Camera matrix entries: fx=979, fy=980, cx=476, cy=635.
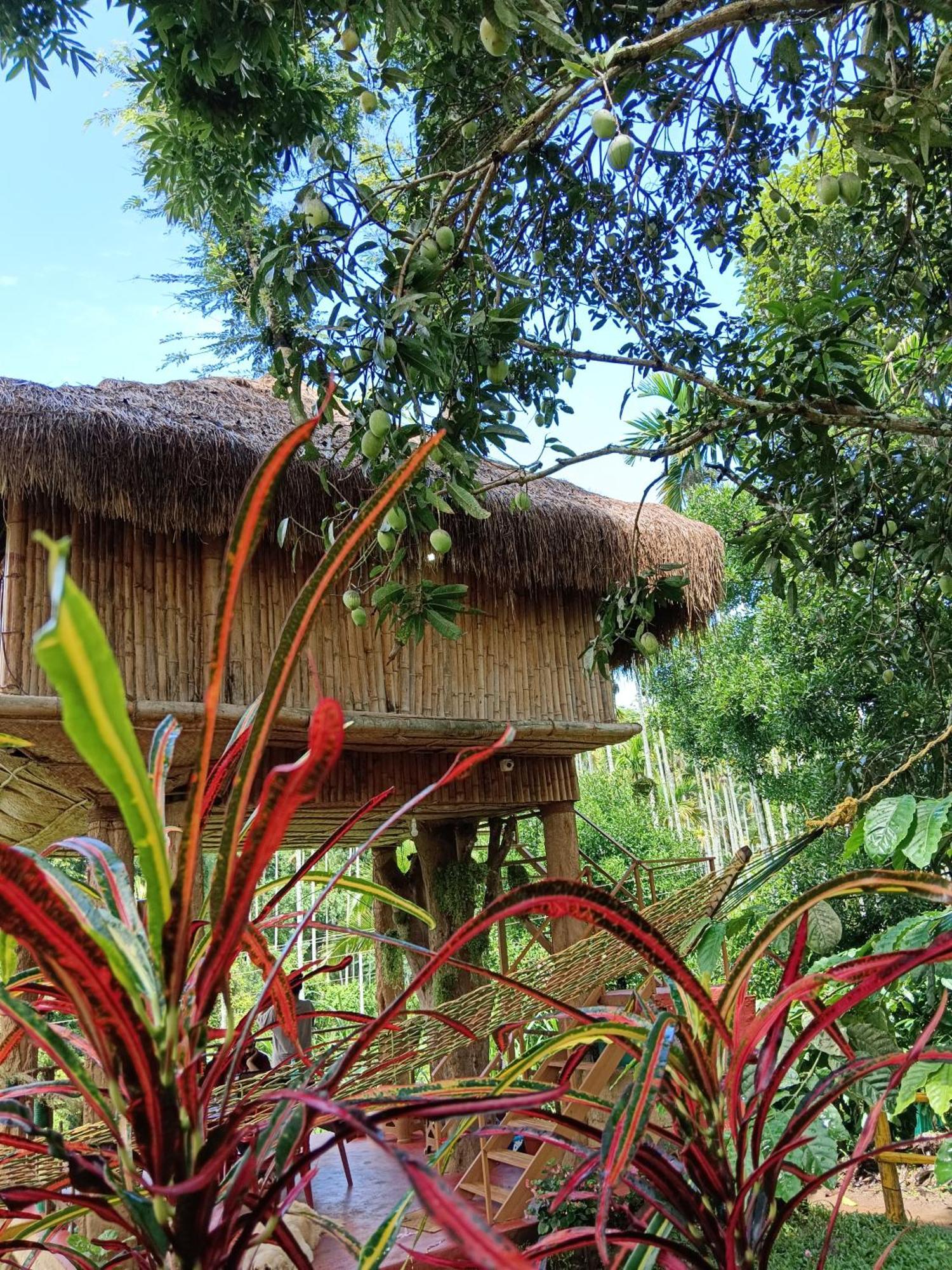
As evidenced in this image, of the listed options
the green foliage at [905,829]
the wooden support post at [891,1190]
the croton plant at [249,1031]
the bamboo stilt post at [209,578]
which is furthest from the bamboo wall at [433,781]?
the croton plant at [249,1031]

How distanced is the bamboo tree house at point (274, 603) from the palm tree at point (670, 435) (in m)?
0.44

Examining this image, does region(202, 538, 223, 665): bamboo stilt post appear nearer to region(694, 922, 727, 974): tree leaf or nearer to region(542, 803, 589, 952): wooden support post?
region(542, 803, 589, 952): wooden support post

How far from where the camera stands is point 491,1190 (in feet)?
12.6

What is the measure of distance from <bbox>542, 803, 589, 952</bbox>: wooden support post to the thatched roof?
1.20m

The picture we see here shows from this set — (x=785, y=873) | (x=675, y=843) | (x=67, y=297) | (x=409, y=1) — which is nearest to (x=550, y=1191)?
(x=409, y=1)

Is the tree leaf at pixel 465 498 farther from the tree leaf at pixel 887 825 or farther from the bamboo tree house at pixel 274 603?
the tree leaf at pixel 887 825

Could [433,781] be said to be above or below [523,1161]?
above

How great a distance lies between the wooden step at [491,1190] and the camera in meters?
3.84

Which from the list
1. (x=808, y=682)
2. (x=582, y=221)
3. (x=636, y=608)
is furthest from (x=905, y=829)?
(x=808, y=682)

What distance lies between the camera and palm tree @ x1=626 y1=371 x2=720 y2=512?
312 cm

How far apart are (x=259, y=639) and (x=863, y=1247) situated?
310 centimetres

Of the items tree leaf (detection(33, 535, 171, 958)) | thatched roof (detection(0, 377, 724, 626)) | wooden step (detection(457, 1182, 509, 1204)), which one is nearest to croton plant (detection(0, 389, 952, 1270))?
tree leaf (detection(33, 535, 171, 958))

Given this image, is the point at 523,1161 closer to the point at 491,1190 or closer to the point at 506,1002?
the point at 491,1190

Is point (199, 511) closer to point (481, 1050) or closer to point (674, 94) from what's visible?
point (674, 94)
